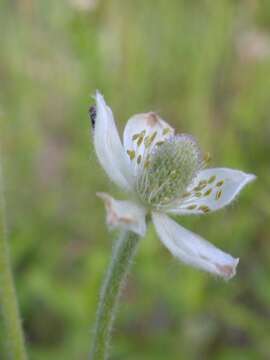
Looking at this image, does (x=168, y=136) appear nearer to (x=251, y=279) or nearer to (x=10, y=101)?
(x=251, y=279)

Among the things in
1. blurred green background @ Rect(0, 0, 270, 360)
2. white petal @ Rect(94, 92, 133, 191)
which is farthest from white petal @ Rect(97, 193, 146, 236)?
blurred green background @ Rect(0, 0, 270, 360)

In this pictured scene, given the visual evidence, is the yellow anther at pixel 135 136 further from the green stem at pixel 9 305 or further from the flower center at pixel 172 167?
the green stem at pixel 9 305

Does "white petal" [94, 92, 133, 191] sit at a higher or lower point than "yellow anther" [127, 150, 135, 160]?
lower

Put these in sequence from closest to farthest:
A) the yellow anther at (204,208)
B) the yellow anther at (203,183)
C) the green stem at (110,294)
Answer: the green stem at (110,294)
the yellow anther at (204,208)
the yellow anther at (203,183)

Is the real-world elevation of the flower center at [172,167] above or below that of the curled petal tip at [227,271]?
above

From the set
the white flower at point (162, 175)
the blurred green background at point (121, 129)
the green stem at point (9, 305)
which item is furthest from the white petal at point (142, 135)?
the blurred green background at point (121, 129)

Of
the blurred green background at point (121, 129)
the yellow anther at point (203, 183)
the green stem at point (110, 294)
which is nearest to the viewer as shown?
the green stem at point (110, 294)

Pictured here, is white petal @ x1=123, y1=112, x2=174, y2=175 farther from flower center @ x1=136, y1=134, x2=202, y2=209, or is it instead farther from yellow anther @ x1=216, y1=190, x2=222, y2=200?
yellow anther @ x1=216, y1=190, x2=222, y2=200

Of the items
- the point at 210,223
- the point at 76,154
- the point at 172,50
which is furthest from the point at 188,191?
the point at 172,50
